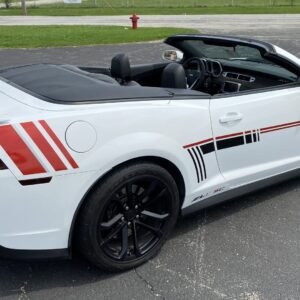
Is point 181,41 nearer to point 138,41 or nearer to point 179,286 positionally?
point 179,286

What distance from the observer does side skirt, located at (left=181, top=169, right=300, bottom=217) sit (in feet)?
10.7

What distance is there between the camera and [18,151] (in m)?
2.37

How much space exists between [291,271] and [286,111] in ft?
4.12

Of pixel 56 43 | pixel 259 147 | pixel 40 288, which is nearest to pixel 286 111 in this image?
pixel 259 147

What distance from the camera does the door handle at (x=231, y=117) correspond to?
3.17m

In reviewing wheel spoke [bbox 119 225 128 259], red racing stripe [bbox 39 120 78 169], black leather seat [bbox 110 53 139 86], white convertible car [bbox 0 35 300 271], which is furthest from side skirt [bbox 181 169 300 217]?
black leather seat [bbox 110 53 139 86]

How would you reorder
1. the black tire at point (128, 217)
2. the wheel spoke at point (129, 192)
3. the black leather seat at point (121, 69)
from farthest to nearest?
the black leather seat at point (121, 69) → the wheel spoke at point (129, 192) → the black tire at point (128, 217)

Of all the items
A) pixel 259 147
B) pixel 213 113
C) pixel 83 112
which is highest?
pixel 83 112

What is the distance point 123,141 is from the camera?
2660mm

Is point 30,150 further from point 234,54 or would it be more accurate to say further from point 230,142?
point 234,54

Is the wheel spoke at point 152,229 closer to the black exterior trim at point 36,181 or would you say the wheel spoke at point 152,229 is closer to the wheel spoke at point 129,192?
the wheel spoke at point 129,192

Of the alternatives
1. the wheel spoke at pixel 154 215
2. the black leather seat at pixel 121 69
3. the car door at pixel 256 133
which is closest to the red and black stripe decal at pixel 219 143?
the car door at pixel 256 133

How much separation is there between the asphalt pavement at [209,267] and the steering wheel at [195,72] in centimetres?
107

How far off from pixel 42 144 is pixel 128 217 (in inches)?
29.9
